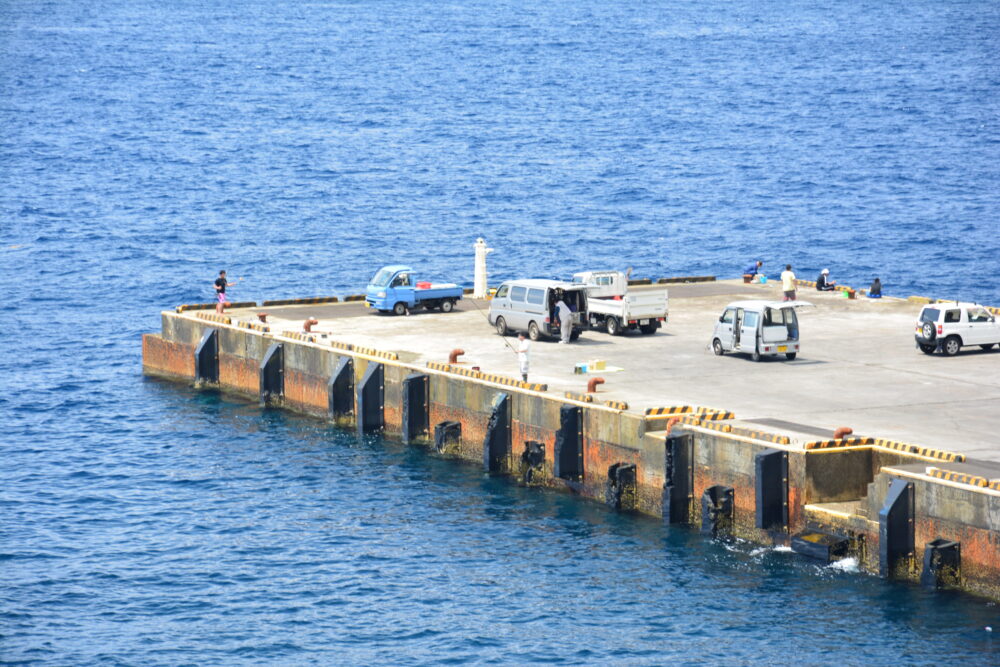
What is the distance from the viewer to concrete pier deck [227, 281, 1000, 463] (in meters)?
49.4

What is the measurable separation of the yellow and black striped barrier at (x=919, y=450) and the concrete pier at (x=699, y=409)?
73mm

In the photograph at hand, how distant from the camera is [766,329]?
193ft

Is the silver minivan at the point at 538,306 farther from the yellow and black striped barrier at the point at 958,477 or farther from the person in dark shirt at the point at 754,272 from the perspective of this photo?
the yellow and black striped barrier at the point at 958,477

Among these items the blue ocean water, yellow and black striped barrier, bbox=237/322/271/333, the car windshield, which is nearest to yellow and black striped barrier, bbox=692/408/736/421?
the blue ocean water

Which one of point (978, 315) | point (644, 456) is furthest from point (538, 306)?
point (978, 315)

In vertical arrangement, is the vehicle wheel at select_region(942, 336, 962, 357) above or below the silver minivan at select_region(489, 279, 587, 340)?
below

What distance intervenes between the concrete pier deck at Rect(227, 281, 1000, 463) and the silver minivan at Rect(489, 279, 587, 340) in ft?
2.64

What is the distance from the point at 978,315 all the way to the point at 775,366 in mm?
7541

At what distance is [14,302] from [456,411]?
→ 4465 centimetres

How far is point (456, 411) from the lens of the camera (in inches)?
2232

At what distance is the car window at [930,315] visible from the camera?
59.4 metres

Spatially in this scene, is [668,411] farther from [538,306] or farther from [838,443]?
[538,306]

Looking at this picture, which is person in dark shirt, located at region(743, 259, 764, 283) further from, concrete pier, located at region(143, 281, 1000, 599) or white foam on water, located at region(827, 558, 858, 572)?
white foam on water, located at region(827, 558, 858, 572)

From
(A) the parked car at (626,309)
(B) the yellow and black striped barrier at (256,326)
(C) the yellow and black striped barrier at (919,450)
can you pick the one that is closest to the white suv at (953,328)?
(A) the parked car at (626,309)
